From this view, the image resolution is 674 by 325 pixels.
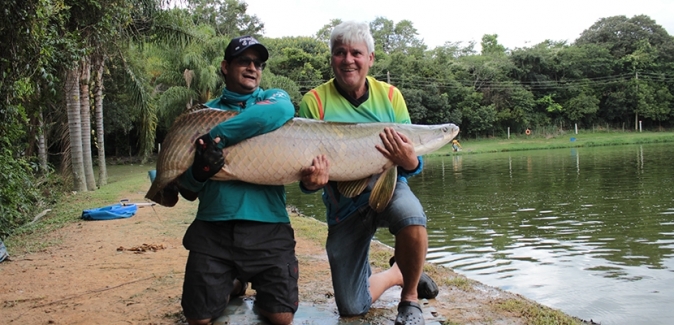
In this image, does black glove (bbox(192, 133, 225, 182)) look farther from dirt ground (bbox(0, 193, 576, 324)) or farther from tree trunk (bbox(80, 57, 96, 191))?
tree trunk (bbox(80, 57, 96, 191))

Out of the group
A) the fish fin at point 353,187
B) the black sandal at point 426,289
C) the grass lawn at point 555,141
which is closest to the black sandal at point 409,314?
the black sandal at point 426,289

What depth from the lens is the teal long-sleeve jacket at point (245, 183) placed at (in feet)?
10.3

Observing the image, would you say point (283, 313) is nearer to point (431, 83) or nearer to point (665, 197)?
point (665, 197)

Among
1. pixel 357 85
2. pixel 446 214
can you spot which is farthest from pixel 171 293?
pixel 446 214

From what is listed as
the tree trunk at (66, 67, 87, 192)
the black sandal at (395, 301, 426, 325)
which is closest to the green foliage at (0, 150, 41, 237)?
the tree trunk at (66, 67, 87, 192)

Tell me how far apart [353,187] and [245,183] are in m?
0.69

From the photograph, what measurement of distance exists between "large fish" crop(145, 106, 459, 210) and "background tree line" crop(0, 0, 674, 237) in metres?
7.69

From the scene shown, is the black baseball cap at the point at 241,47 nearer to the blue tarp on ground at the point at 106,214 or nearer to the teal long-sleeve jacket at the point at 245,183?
the teal long-sleeve jacket at the point at 245,183

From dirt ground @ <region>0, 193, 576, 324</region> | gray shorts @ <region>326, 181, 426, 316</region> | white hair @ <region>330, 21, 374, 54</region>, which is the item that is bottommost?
dirt ground @ <region>0, 193, 576, 324</region>

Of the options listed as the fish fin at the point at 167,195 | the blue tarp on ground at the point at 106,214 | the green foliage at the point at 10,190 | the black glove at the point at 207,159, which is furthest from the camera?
the blue tarp on ground at the point at 106,214

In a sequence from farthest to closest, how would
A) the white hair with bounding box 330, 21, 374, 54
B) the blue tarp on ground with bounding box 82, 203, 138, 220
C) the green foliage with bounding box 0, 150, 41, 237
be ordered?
Answer: the blue tarp on ground with bounding box 82, 203, 138, 220 → the green foliage with bounding box 0, 150, 41, 237 → the white hair with bounding box 330, 21, 374, 54

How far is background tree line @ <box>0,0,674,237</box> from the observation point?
14930 millimetres

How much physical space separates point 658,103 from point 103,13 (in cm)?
5192

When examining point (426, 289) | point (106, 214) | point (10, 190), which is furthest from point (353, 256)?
point (106, 214)
